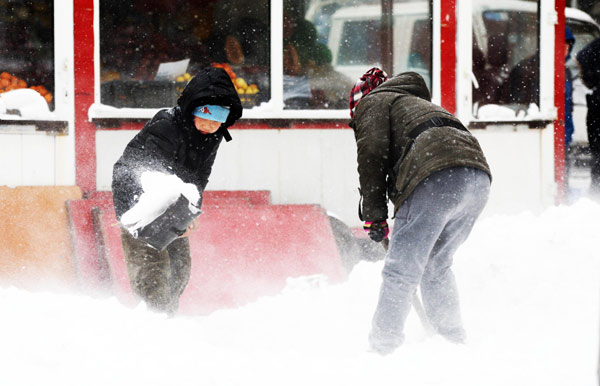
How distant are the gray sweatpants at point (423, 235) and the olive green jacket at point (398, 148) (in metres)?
0.06

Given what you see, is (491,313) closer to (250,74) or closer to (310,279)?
(310,279)

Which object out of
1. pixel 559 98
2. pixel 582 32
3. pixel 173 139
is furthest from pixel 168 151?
pixel 582 32

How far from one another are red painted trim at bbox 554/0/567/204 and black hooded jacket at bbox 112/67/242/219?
396 centimetres

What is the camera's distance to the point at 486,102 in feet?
20.9

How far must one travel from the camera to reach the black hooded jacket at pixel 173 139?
343 cm

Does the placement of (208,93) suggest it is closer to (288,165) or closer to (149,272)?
(149,272)

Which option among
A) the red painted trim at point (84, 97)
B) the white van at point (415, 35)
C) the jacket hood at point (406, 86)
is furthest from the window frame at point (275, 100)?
the jacket hood at point (406, 86)

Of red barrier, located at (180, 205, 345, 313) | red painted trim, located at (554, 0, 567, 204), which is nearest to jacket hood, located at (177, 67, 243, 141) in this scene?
red barrier, located at (180, 205, 345, 313)

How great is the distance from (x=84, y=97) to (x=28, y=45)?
2.12 ft

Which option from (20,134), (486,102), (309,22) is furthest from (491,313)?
(20,134)

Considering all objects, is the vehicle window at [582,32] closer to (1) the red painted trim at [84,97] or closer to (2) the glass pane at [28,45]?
(1) the red painted trim at [84,97]

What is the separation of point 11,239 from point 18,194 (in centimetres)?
39

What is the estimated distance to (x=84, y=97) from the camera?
19.1 ft

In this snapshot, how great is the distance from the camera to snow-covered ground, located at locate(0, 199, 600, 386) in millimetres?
2775
